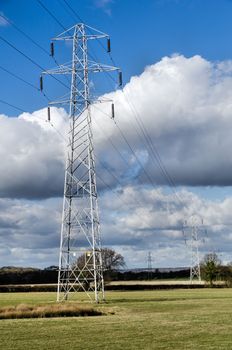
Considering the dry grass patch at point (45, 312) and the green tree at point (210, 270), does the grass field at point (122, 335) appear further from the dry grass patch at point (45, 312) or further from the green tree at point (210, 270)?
the green tree at point (210, 270)

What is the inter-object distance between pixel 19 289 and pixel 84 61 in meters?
61.9

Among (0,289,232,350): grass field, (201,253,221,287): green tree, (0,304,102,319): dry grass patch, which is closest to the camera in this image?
(0,289,232,350): grass field

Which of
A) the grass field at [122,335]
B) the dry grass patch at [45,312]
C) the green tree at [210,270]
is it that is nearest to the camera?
the grass field at [122,335]

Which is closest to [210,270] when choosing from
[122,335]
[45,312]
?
[45,312]

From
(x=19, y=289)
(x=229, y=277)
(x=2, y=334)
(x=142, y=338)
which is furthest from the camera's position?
(x=229, y=277)

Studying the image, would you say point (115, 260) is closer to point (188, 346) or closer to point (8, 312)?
point (8, 312)

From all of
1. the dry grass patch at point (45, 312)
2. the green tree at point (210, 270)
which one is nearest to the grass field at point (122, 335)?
the dry grass patch at point (45, 312)

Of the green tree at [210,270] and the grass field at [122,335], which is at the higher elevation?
the green tree at [210,270]

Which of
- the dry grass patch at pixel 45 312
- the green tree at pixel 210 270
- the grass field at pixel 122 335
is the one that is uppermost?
the green tree at pixel 210 270

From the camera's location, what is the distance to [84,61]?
5522 centimetres

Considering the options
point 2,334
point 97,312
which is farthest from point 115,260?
point 2,334

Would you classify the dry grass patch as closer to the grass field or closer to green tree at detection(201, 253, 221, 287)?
the grass field

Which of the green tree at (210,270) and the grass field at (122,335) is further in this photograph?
the green tree at (210,270)

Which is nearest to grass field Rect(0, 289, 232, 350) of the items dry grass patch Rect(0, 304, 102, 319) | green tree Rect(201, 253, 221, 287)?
dry grass patch Rect(0, 304, 102, 319)
